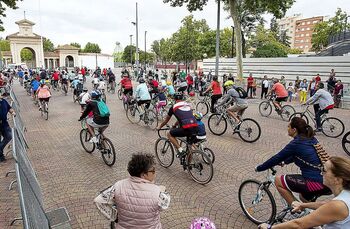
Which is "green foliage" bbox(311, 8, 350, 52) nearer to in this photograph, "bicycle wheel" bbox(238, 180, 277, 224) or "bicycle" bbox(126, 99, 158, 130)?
"bicycle" bbox(126, 99, 158, 130)

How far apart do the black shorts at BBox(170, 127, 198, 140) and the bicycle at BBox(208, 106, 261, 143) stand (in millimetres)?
3375

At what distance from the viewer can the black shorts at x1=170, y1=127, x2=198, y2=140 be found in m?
5.52

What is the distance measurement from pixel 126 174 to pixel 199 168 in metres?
1.75

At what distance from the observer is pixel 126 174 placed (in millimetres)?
6137

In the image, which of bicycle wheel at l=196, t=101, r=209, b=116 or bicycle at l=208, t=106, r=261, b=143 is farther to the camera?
bicycle wheel at l=196, t=101, r=209, b=116

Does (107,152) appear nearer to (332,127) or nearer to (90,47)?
(332,127)

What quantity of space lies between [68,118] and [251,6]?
15.6 meters

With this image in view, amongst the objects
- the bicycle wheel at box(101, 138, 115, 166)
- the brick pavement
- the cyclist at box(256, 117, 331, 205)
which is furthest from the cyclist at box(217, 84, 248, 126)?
the cyclist at box(256, 117, 331, 205)

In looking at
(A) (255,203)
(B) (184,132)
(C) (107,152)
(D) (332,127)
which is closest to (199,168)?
(B) (184,132)

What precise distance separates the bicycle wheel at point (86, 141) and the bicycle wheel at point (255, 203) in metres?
4.84

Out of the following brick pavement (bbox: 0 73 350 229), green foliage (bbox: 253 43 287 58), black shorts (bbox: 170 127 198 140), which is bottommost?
brick pavement (bbox: 0 73 350 229)

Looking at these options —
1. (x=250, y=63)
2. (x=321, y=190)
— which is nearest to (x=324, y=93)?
(x=321, y=190)

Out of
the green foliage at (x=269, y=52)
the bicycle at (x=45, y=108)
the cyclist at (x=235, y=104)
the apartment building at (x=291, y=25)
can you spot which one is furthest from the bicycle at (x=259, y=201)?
the apartment building at (x=291, y=25)

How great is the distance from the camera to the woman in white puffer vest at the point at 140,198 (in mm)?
2449
